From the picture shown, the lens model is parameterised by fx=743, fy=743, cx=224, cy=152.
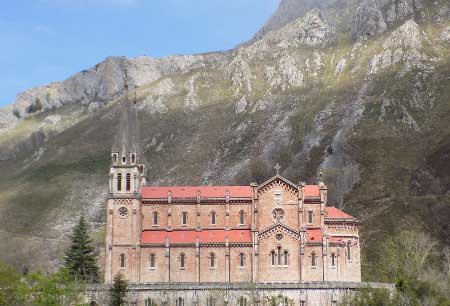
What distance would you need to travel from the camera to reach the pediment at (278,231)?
9888 centimetres

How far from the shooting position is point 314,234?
99.8m

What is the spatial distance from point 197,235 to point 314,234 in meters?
15.7

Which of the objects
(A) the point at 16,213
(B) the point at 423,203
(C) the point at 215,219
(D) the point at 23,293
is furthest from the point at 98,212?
(D) the point at 23,293

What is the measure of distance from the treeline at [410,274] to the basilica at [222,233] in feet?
30.4

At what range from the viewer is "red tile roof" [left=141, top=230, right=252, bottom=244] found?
324ft

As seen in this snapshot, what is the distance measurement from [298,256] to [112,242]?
81.1 ft

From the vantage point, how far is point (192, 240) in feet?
324

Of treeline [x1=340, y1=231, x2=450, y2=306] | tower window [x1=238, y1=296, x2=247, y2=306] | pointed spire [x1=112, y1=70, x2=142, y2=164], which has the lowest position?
tower window [x1=238, y1=296, x2=247, y2=306]

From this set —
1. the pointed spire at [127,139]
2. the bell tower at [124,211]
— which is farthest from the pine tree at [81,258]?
the pointed spire at [127,139]

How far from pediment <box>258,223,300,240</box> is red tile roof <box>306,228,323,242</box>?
1636mm

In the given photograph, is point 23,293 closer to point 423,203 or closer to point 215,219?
point 215,219

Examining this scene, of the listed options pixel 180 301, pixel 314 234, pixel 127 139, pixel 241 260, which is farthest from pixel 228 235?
pixel 127 139

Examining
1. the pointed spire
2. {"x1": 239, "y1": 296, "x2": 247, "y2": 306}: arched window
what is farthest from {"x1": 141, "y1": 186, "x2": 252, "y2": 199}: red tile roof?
{"x1": 239, "y1": 296, "x2": 247, "y2": 306}: arched window

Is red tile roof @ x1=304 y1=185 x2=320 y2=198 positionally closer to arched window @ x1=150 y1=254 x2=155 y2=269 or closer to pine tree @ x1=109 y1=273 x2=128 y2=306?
arched window @ x1=150 y1=254 x2=155 y2=269
